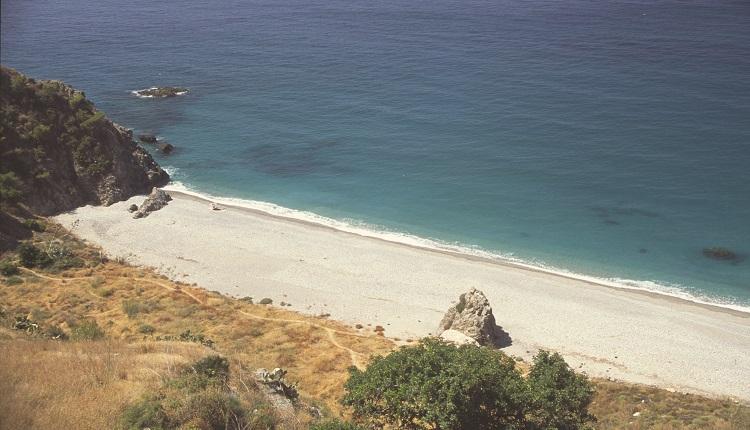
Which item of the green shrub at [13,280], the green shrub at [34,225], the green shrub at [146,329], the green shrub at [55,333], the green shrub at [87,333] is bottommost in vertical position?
the green shrub at [13,280]

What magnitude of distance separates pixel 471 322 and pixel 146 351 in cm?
1980

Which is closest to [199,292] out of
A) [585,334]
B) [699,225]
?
[585,334]

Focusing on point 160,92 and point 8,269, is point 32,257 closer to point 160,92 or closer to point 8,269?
point 8,269

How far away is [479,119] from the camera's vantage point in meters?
76.1

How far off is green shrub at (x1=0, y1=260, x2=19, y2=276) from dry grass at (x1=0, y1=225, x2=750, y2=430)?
23.3 inches

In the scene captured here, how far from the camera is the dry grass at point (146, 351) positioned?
18.2 meters

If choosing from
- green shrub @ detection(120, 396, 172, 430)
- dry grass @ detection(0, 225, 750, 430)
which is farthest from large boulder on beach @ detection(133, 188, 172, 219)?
green shrub @ detection(120, 396, 172, 430)

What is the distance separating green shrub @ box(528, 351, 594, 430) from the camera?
898 inches

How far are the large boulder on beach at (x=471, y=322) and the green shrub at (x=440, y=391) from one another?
11800mm

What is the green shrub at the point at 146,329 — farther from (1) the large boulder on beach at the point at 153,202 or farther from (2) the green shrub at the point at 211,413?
(1) the large boulder on beach at the point at 153,202

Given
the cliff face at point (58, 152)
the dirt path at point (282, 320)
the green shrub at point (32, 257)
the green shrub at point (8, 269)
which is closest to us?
the dirt path at point (282, 320)

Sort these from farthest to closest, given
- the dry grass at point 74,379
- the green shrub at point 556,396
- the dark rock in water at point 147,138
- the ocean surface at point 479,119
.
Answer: the dark rock in water at point 147,138
the ocean surface at point 479,119
the green shrub at point 556,396
the dry grass at point 74,379

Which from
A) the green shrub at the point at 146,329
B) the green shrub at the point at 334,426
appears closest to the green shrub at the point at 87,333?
the green shrub at the point at 146,329

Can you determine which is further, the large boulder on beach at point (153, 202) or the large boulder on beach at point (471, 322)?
the large boulder on beach at point (153, 202)
